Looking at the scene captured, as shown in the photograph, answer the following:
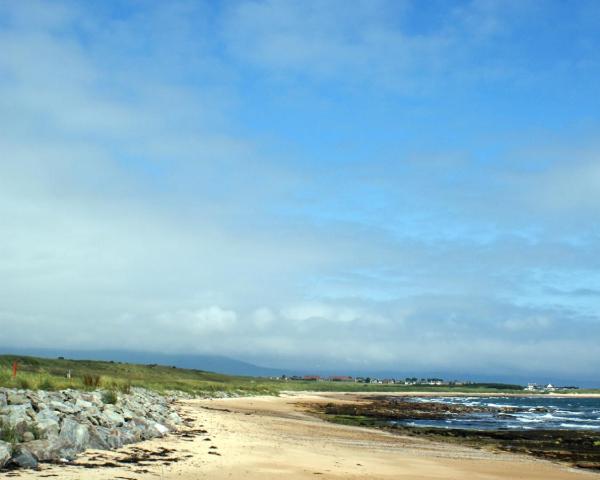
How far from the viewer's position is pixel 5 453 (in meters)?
12.7

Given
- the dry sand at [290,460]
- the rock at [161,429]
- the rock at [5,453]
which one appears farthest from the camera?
the rock at [161,429]

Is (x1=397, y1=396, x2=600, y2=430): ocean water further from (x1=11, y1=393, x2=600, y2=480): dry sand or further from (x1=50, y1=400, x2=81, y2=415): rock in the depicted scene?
(x1=50, y1=400, x2=81, y2=415): rock

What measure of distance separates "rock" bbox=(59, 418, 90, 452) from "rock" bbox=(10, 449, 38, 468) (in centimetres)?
183

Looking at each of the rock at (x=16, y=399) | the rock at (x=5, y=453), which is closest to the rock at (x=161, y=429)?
the rock at (x=16, y=399)

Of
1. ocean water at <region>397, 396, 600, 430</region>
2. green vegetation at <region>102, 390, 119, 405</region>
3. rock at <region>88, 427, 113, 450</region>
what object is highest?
green vegetation at <region>102, 390, 119, 405</region>

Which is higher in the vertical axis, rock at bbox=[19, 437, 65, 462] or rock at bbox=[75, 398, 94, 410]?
rock at bbox=[75, 398, 94, 410]

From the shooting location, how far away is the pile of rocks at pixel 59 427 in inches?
545

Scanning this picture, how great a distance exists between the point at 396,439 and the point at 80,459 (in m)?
19.4

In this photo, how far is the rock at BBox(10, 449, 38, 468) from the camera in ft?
42.2

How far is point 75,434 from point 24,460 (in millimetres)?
2669

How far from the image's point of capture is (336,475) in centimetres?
1603

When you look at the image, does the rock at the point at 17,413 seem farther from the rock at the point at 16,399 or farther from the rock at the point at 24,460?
the rock at the point at 24,460

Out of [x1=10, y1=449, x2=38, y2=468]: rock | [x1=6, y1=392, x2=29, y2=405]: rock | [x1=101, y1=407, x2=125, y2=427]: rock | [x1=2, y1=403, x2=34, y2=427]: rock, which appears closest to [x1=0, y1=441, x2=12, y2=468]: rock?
[x1=10, y1=449, x2=38, y2=468]: rock

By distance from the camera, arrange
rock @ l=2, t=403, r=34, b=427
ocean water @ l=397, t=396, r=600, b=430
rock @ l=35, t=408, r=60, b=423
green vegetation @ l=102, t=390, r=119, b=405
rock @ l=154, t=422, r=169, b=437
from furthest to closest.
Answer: ocean water @ l=397, t=396, r=600, b=430 < green vegetation @ l=102, t=390, r=119, b=405 < rock @ l=154, t=422, r=169, b=437 < rock @ l=35, t=408, r=60, b=423 < rock @ l=2, t=403, r=34, b=427
